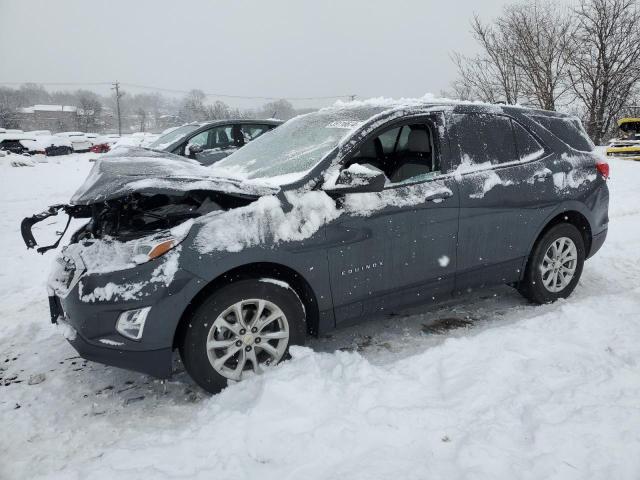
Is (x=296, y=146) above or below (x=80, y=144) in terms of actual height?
below

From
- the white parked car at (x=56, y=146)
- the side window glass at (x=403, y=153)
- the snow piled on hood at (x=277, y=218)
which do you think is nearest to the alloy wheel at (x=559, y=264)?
the side window glass at (x=403, y=153)

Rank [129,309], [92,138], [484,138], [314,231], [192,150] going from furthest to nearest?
1. [92,138]
2. [192,150]
3. [484,138]
4. [314,231]
5. [129,309]

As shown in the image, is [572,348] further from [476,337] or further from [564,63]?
[564,63]

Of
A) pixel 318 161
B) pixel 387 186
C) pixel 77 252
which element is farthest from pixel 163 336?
pixel 387 186

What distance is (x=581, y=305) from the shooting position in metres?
3.81

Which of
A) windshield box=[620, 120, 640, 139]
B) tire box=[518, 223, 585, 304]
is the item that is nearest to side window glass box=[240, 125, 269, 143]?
tire box=[518, 223, 585, 304]

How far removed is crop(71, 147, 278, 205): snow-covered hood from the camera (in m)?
2.75

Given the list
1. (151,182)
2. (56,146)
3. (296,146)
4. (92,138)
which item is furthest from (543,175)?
(92,138)

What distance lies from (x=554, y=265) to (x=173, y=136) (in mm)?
7490

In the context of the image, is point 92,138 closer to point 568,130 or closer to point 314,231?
point 568,130

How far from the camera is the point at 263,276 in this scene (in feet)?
9.58

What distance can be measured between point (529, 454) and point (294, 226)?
1.73 metres

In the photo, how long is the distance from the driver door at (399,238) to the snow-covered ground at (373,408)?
404 mm

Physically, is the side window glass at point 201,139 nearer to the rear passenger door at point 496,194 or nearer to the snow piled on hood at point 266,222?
the rear passenger door at point 496,194
